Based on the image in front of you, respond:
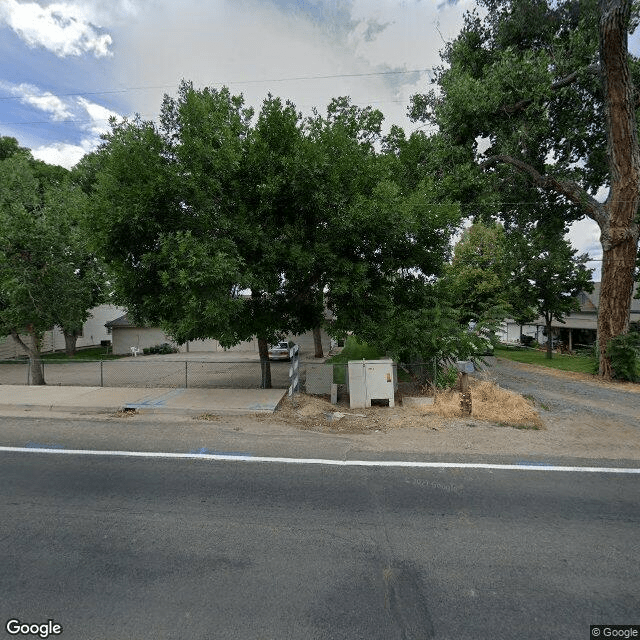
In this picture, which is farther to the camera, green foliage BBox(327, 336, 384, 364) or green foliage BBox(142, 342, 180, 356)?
green foliage BBox(142, 342, 180, 356)

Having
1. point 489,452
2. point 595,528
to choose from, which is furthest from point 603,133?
point 595,528

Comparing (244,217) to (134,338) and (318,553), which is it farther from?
(134,338)

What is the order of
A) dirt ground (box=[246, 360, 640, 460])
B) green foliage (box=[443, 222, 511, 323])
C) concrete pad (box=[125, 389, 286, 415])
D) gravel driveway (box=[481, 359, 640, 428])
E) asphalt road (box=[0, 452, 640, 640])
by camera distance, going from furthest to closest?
green foliage (box=[443, 222, 511, 323]), gravel driveway (box=[481, 359, 640, 428]), concrete pad (box=[125, 389, 286, 415]), dirt ground (box=[246, 360, 640, 460]), asphalt road (box=[0, 452, 640, 640])

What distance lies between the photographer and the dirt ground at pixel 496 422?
6.82 meters

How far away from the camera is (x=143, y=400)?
9.72 meters

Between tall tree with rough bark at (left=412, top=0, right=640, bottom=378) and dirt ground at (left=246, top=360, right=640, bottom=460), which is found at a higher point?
tall tree with rough bark at (left=412, top=0, right=640, bottom=378)

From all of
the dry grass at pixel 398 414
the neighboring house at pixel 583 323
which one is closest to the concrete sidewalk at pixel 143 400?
the dry grass at pixel 398 414

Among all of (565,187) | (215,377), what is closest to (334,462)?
(215,377)

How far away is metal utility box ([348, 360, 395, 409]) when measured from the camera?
32.4 feet

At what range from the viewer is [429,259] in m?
11.0

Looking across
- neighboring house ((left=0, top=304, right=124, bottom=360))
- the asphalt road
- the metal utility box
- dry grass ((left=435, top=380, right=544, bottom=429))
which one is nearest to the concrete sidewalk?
the metal utility box

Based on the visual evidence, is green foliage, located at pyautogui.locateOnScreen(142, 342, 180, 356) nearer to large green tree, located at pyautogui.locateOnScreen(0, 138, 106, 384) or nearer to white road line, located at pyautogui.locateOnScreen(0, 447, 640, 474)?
large green tree, located at pyautogui.locateOnScreen(0, 138, 106, 384)

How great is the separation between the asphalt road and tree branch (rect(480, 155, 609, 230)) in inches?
617

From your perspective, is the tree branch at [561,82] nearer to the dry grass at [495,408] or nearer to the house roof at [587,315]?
the dry grass at [495,408]
